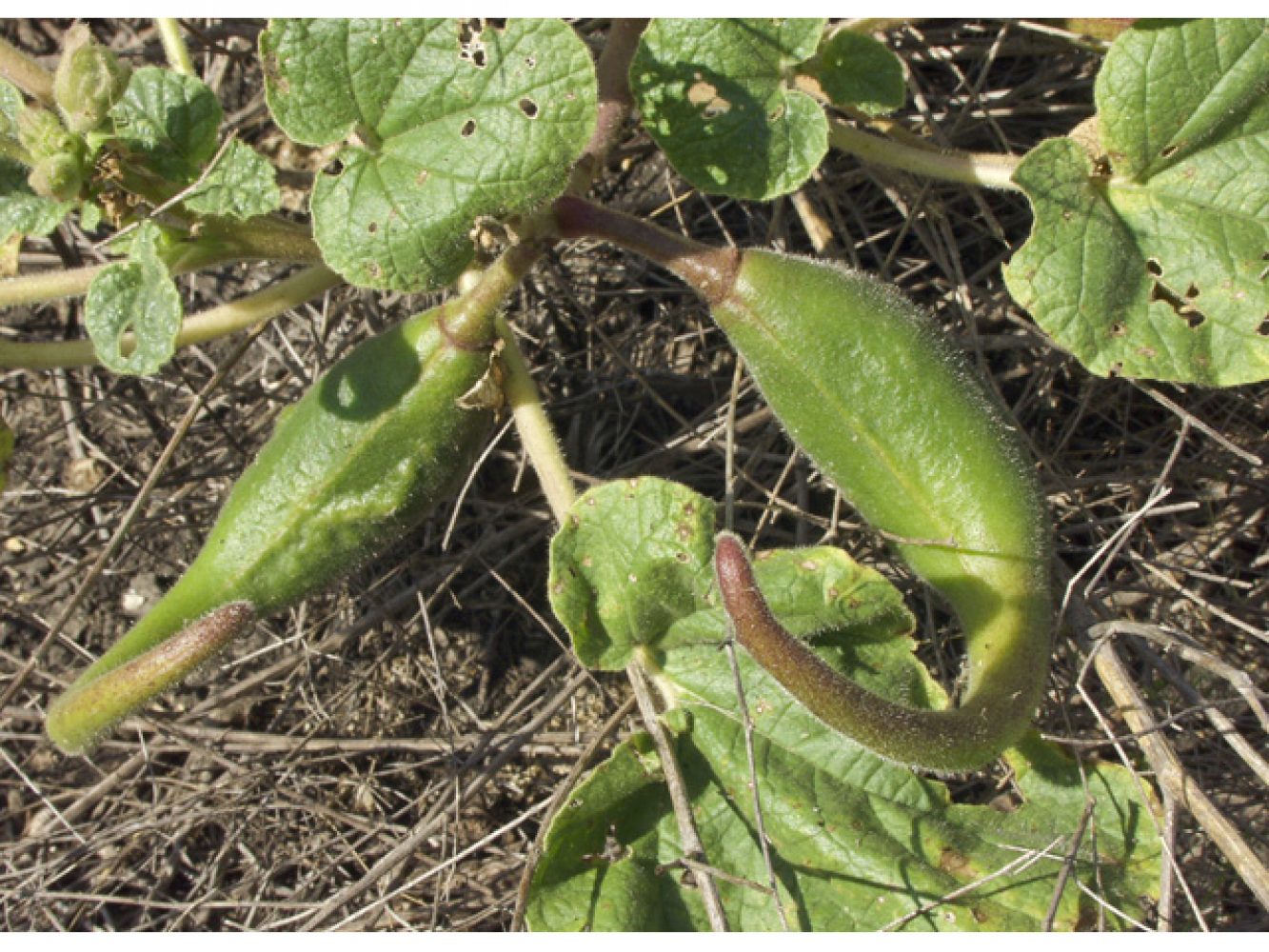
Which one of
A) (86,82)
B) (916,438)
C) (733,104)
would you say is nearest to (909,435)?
(916,438)

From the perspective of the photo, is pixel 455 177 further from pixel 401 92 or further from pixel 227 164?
pixel 227 164

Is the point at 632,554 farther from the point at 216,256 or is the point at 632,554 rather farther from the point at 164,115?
the point at 164,115

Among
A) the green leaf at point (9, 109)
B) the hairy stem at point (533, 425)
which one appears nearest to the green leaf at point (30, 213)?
the green leaf at point (9, 109)

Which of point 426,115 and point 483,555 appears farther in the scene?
point 483,555

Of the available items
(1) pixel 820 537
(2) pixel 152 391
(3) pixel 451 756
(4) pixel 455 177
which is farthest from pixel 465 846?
(4) pixel 455 177

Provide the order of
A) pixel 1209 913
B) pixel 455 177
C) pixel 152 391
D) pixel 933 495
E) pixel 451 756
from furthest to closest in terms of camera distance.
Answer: pixel 152 391
pixel 451 756
pixel 1209 913
pixel 933 495
pixel 455 177

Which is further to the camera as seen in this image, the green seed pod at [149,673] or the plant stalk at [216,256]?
the plant stalk at [216,256]

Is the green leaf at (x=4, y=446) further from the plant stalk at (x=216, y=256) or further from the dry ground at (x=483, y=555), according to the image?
the dry ground at (x=483, y=555)
